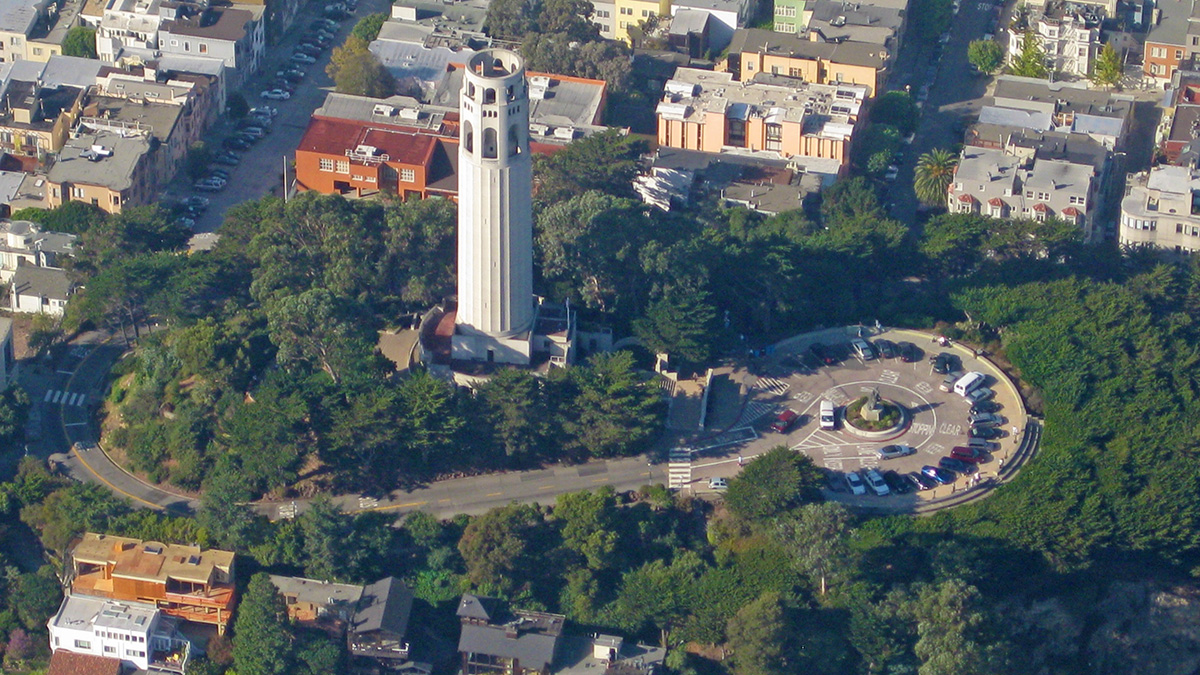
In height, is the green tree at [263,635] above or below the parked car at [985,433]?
below

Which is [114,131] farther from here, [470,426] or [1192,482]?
[1192,482]

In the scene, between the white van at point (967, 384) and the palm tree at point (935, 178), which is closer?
the white van at point (967, 384)

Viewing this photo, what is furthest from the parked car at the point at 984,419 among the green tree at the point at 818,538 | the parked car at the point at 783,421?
the green tree at the point at 818,538

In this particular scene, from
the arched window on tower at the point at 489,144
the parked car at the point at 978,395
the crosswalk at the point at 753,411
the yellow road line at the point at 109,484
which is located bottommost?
the yellow road line at the point at 109,484

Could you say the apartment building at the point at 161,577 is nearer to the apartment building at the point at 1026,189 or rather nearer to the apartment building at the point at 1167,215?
the apartment building at the point at 1026,189

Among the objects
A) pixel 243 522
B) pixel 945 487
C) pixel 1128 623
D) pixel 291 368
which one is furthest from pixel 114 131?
pixel 1128 623

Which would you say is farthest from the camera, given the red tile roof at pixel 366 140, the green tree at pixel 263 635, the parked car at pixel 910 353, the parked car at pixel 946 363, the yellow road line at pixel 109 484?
the red tile roof at pixel 366 140
